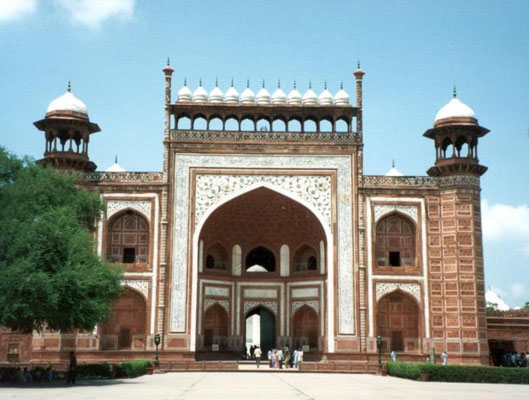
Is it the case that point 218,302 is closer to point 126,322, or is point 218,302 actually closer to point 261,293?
point 261,293

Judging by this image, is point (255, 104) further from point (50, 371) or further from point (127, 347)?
point (50, 371)

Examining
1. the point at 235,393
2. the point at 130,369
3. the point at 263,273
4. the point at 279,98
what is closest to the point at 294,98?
the point at 279,98

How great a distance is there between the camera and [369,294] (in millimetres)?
29375

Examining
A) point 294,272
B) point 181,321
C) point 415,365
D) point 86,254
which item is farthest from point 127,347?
point 415,365

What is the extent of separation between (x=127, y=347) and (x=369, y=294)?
9748 mm

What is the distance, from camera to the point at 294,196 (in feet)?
99.1

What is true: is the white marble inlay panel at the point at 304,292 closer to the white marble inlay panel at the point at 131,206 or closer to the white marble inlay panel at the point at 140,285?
the white marble inlay panel at the point at 140,285

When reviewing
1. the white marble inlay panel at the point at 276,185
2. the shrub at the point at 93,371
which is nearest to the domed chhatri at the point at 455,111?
the white marble inlay panel at the point at 276,185

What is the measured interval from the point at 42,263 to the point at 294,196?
1306 centimetres

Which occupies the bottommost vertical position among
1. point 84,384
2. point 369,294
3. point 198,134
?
point 84,384

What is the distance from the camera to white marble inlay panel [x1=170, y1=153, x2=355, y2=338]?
29172mm

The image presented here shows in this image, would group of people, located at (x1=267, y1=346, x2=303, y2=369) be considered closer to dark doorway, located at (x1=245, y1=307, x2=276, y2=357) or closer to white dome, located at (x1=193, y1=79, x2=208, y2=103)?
dark doorway, located at (x1=245, y1=307, x2=276, y2=357)

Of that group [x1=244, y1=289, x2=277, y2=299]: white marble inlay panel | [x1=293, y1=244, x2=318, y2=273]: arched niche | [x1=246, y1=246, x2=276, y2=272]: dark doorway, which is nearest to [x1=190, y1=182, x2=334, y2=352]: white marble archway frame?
[x1=293, y1=244, x2=318, y2=273]: arched niche

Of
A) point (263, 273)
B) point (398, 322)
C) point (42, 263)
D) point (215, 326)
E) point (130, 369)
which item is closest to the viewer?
point (42, 263)
